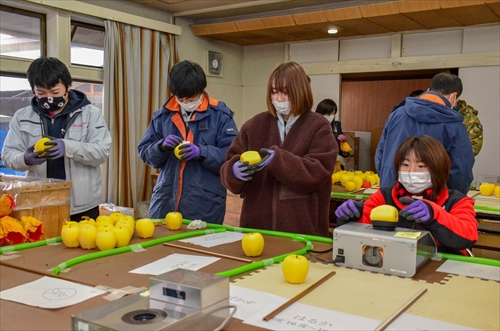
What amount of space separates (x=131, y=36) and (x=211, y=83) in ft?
4.72

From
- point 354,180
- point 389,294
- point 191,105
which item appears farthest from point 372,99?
point 389,294

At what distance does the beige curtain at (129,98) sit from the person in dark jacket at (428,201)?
12.3ft

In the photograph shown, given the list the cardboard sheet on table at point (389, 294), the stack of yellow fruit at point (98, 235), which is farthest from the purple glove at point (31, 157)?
the cardboard sheet on table at point (389, 294)

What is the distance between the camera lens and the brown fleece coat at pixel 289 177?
6.36 ft

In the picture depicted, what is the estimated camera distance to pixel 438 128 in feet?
8.27

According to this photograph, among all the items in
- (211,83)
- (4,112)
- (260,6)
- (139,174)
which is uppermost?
(260,6)

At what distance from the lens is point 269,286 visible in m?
1.28

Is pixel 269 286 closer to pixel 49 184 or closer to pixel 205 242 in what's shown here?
pixel 205 242

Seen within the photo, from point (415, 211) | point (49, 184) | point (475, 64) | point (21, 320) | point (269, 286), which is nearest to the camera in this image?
point (21, 320)

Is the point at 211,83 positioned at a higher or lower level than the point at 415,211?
higher

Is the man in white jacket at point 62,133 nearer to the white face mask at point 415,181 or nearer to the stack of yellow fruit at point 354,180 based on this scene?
the white face mask at point 415,181

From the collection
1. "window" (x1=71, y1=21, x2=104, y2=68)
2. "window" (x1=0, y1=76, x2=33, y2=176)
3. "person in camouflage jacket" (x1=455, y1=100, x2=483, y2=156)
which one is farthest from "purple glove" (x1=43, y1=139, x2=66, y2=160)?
"person in camouflage jacket" (x1=455, y1=100, x2=483, y2=156)

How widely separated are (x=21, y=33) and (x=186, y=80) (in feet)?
9.68

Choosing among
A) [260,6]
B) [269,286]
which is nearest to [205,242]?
[269,286]
